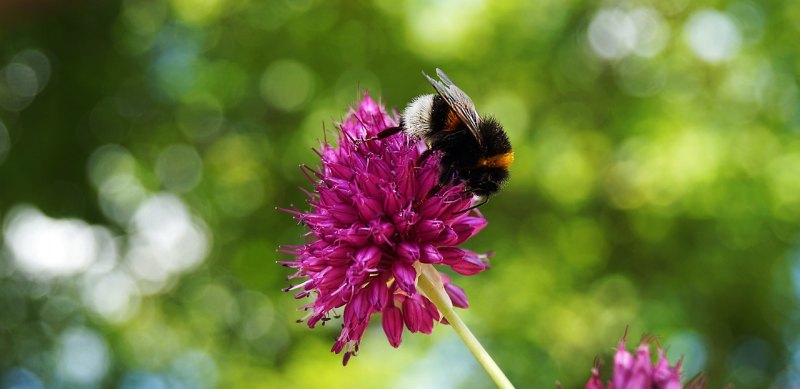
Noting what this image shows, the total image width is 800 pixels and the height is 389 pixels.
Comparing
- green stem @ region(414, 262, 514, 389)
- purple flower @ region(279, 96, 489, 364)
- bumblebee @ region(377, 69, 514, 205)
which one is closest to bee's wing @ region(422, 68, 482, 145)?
bumblebee @ region(377, 69, 514, 205)

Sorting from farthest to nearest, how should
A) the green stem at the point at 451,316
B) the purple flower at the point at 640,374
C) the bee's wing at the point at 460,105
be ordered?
the bee's wing at the point at 460,105 < the green stem at the point at 451,316 < the purple flower at the point at 640,374

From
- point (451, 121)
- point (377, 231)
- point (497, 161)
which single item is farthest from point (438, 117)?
point (377, 231)

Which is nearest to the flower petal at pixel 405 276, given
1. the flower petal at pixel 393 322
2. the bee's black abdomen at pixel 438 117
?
the flower petal at pixel 393 322

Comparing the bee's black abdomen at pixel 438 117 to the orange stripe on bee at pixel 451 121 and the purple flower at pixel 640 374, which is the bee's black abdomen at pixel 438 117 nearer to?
the orange stripe on bee at pixel 451 121

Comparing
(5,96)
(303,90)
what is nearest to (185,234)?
(303,90)

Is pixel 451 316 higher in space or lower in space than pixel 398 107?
lower

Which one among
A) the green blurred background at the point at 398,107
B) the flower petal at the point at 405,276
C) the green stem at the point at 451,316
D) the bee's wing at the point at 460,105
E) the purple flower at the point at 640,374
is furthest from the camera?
the green blurred background at the point at 398,107

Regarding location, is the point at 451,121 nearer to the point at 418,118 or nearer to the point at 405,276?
the point at 418,118
